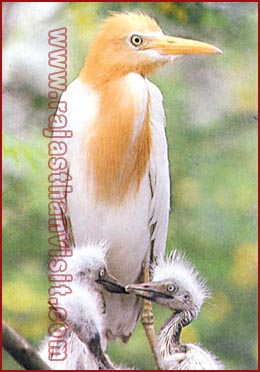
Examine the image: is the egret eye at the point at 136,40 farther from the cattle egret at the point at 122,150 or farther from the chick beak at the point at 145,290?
the chick beak at the point at 145,290

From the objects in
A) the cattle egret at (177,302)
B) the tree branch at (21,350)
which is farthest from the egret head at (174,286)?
the tree branch at (21,350)

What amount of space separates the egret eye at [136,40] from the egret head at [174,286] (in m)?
0.33

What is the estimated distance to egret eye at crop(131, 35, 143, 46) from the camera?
4.27 ft

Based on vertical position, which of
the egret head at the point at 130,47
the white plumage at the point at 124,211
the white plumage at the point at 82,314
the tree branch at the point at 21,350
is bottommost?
the tree branch at the point at 21,350

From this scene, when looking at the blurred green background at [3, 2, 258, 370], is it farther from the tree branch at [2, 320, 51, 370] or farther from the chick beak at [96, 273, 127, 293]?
the tree branch at [2, 320, 51, 370]

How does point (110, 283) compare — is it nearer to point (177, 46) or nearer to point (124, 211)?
point (124, 211)

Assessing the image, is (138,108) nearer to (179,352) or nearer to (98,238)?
(98,238)

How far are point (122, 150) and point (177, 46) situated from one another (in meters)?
0.18

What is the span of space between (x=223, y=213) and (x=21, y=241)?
12.5 inches

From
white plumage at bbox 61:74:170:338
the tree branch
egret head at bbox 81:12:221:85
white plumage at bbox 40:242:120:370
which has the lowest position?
the tree branch

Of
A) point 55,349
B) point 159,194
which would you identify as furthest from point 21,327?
point 159,194

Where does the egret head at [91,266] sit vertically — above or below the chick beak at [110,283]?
above

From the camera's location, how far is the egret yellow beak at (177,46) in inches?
51.5

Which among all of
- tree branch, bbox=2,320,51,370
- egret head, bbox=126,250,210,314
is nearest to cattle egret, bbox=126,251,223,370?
egret head, bbox=126,250,210,314
